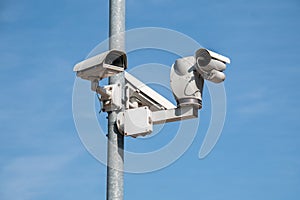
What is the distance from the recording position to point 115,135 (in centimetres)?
780

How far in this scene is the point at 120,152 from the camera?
7.70 metres

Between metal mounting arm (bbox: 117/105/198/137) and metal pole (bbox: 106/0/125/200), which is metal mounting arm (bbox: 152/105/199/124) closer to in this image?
metal mounting arm (bbox: 117/105/198/137)

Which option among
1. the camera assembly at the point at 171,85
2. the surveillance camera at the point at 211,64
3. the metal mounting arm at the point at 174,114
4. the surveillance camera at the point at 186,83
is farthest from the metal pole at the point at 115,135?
the surveillance camera at the point at 211,64

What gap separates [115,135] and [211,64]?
1.18 meters

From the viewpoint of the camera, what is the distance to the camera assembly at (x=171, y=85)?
7723 mm

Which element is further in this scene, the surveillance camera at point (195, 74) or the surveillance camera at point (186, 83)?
the surveillance camera at point (186, 83)

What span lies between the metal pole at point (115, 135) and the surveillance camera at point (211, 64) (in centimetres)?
82

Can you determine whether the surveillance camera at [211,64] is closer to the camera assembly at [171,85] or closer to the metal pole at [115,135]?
the camera assembly at [171,85]

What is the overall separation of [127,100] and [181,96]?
57 centimetres

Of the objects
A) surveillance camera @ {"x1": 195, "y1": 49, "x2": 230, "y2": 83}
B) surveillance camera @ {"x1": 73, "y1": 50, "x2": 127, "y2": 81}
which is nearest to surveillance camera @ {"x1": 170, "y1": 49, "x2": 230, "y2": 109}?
surveillance camera @ {"x1": 195, "y1": 49, "x2": 230, "y2": 83}

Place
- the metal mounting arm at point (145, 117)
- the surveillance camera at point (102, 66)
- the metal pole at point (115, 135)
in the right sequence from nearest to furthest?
the metal pole at point (115, 135) → the surveillance camera at point (102, 66) → the metal mounting arm at point (145, 117)

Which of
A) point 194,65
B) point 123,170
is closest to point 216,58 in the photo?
point 194,65

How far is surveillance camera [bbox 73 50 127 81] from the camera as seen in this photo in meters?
7.68

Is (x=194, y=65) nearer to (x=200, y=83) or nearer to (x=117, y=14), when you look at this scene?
(x=200, y=83)
